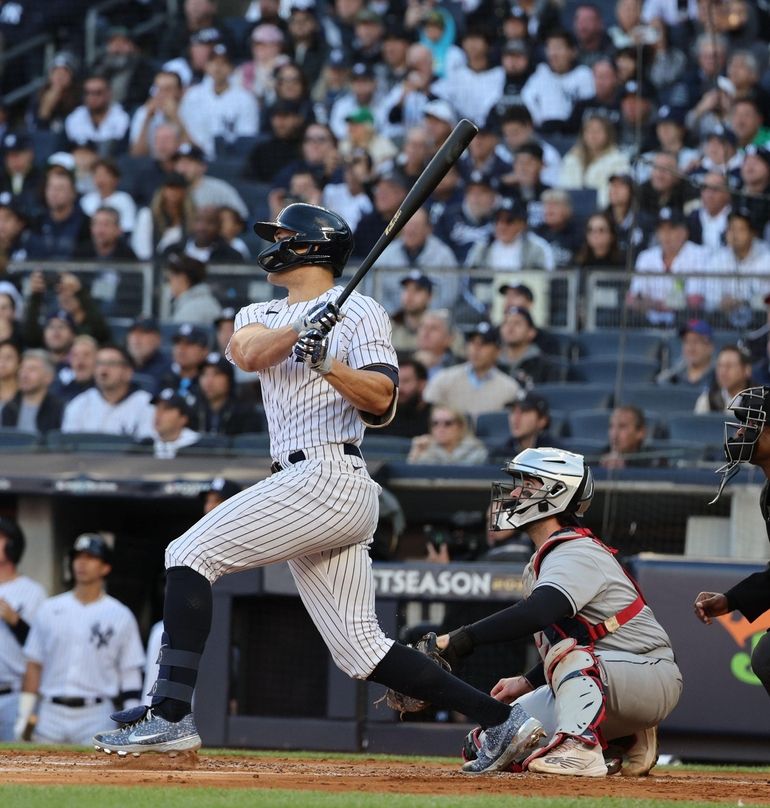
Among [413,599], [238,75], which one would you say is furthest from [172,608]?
Result: [238,75]

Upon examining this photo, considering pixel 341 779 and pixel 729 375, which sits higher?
pixel 729 375

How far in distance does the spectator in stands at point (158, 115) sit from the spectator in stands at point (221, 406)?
11.3 feet

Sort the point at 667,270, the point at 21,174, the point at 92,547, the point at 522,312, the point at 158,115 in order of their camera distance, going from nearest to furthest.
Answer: the point at 92,547
the point at 522,312
the point at 667,270
the point at 21,174
the point at 158,115

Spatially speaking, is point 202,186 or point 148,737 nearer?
point 148,737

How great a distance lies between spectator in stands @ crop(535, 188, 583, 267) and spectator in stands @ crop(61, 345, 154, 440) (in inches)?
108

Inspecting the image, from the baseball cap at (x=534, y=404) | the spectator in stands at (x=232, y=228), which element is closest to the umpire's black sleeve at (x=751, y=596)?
the baseball cap at (x=534, y=404)

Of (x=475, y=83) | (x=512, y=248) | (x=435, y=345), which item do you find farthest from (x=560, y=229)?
(x=475, y=83)

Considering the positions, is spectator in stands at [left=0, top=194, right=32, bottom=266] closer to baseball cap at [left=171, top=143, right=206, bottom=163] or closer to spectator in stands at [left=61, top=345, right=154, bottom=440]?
baseball cap at [left=171, top=143, right=206, bottom=163]

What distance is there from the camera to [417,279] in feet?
32.6

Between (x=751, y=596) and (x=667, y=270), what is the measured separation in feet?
17.2

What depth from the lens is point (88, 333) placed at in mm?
10375

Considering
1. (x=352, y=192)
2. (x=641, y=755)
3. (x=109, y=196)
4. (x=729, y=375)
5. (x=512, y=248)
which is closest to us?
(x=641, y=755)

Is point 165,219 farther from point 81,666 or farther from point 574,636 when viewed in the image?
point 574,636

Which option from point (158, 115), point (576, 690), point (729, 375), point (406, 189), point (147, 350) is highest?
point (158, 115)
